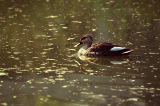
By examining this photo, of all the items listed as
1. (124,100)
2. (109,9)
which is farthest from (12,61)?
(109,9)

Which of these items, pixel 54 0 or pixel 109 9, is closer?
pixel 109 9

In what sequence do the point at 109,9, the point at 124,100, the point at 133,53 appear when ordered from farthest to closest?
1. the point at 109,9
2. the point at 133,53
3. the point at 124,100

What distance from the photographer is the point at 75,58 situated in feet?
43.5

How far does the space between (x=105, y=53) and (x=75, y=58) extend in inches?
34.0

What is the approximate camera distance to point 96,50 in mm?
13617

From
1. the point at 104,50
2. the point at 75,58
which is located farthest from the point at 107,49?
the point at 75,58

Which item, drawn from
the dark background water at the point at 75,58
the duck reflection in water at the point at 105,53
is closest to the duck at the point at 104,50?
the duck reflection in water at the point at 105,53

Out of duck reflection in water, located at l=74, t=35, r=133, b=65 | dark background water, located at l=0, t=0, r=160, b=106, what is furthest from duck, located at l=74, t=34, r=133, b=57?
dark background water, located at l=0, t=0, r=160, b=106

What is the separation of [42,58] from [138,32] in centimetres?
431

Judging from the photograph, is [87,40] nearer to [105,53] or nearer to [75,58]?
[105,53]

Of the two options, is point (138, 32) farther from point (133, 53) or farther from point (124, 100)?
point (124, 100)

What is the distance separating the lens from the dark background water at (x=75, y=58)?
9703 mm

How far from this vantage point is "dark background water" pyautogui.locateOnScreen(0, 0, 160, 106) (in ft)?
31.8

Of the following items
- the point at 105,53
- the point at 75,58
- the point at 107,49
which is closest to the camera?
the point at 75,58
